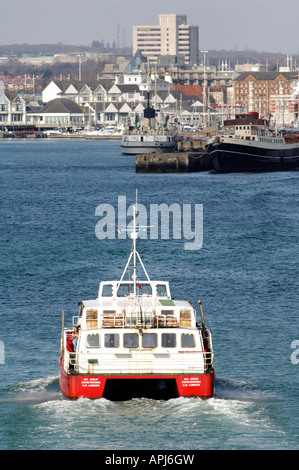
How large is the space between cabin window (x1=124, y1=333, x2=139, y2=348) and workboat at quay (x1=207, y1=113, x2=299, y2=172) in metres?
85.6

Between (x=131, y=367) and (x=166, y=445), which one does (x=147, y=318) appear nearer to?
(x=131, y=367)

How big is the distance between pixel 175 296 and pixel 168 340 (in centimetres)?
1320

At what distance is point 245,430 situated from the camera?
25.8m

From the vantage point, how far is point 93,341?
1073 inches

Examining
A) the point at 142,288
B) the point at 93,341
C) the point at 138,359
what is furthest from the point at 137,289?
the point at 138,359

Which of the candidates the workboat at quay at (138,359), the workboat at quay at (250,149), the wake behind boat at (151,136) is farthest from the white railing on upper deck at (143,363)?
the wake behind boat at (151,136)

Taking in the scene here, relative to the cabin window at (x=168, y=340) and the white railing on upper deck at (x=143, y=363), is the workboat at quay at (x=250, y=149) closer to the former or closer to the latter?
the cabin window at (x=168, y=340)

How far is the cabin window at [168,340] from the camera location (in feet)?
89.0

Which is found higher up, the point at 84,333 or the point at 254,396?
the point at 84,333

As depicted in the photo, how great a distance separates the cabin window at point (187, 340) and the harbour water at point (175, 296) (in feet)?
4.73
